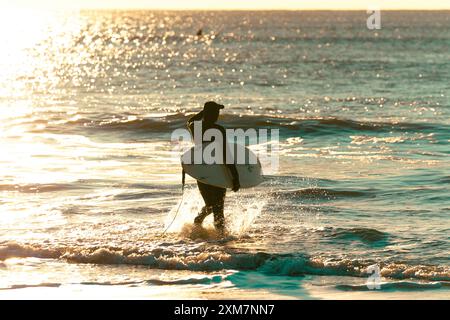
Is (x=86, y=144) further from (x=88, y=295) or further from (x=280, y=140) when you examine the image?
(x=88, y=295)

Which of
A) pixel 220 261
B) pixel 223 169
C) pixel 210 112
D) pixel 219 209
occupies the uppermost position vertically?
pixel 210 112

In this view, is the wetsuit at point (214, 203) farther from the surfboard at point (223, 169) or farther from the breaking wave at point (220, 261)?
the breaking wave at point (220, 261)

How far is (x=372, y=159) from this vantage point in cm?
2023

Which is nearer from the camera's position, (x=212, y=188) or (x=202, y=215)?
(x=212, y=188)

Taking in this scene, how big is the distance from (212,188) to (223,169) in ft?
1.12

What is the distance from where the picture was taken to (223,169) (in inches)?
484

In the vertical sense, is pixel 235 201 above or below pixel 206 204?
below

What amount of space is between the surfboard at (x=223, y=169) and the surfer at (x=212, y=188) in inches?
4.6

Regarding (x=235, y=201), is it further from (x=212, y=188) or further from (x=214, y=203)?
(x=212, y=188)

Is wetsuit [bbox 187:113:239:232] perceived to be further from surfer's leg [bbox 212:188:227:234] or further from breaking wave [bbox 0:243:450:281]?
breaking wave [bbox 0:243:450:281]

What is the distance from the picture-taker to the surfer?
39.5 feet

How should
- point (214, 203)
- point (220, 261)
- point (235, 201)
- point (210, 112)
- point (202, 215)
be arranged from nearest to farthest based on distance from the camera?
point (220, 261), point (210, 112), point (214, 203), point (202, 215), point (235, 201)

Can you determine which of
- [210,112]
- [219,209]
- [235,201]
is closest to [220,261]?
[219,209]
